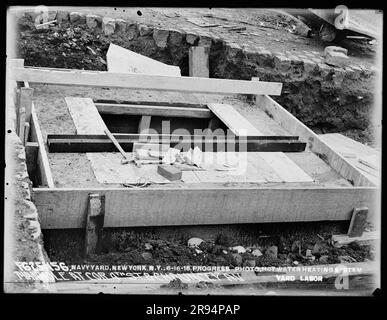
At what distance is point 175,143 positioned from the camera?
699 centimetres

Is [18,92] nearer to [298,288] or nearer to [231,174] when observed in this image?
[231,174]

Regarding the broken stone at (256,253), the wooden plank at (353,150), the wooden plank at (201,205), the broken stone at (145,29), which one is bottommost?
the broken stone at (256,253)

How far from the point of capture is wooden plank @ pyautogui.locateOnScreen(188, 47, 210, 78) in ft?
31.6

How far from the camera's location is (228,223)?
6.01m

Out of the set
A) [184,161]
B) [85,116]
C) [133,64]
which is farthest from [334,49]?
[85,116]

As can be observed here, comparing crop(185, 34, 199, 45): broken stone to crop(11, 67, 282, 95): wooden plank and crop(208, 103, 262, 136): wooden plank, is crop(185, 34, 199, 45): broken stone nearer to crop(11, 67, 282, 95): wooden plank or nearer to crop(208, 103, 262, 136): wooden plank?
crop(208, 103, 262, 136): wooden plank

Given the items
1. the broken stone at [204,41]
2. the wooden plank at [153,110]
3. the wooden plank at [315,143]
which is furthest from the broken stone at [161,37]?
the wooden plank at [315,143]

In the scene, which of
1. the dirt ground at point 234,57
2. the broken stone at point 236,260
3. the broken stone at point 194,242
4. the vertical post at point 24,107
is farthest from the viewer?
the dirt ground at point 234,57

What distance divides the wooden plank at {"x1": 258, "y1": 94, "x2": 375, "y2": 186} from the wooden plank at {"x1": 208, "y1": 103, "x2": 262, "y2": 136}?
0.52m

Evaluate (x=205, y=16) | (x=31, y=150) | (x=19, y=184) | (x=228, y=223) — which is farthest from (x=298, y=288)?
(x=205, y=16)

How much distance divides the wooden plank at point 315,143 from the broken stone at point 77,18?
10.6 feet

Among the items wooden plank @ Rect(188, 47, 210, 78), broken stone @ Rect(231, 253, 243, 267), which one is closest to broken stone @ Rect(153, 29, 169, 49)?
wooden plank @ Rect(188, 47, 210, 78)

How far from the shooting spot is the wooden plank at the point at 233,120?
25.5ft

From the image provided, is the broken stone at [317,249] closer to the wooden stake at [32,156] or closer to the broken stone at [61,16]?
the wooden stake at [32,156]
